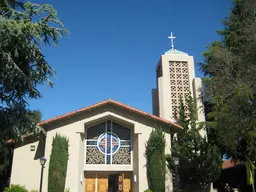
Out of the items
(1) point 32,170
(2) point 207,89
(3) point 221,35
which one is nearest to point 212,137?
(2) point 207,89

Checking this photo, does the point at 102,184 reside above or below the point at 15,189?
above

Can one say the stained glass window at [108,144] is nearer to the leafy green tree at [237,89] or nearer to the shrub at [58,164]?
the shrub at [58,164]

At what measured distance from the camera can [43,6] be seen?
13.2 metres

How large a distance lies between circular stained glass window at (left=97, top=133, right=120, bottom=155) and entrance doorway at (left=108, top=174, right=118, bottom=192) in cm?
220

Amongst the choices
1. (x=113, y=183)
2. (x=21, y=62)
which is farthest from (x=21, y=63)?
(x=113, y=183)

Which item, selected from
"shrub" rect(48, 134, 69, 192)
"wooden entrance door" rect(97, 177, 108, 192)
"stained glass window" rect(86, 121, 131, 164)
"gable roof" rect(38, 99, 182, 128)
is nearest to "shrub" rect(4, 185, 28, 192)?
"shrub" rect(48, 134, 69, 192)

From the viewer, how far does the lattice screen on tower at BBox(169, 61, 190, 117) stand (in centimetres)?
2302

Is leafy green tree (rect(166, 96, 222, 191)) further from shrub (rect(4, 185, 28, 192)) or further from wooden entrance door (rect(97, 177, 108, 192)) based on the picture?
shrub (rect(4, 185, 28, 192))

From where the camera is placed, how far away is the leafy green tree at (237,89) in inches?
640

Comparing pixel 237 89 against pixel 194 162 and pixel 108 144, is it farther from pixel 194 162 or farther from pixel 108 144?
pixel 108 144

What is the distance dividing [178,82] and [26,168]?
1349 cm

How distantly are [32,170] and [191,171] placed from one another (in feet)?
34.9

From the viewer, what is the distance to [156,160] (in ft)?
59.8

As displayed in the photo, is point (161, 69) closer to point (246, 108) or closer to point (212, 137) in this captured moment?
point (212, 137)
